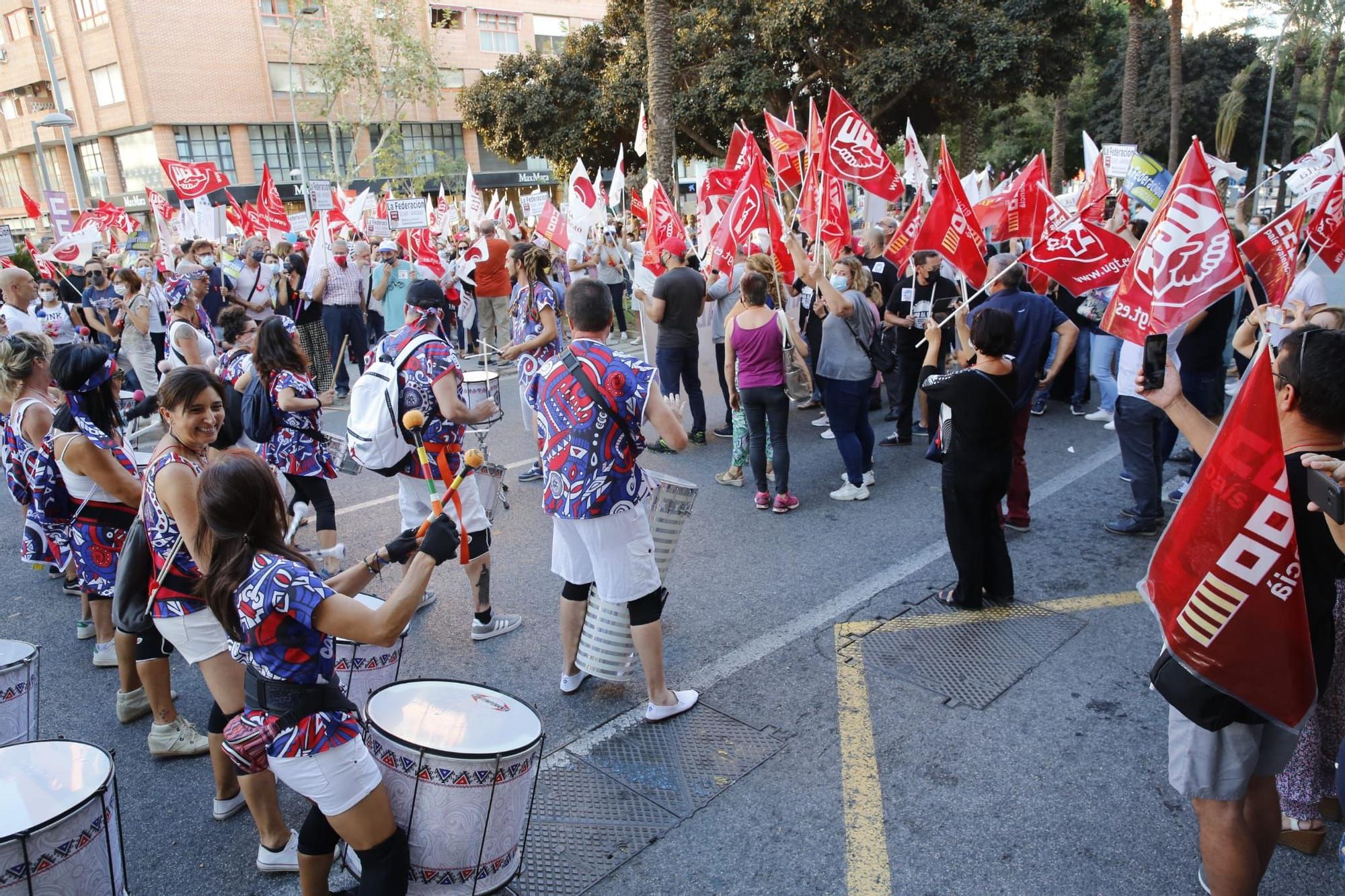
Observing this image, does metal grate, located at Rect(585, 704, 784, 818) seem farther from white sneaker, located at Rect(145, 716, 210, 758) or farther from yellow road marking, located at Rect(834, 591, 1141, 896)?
white sneaker, located at Rect(145, 716, 210, 758)

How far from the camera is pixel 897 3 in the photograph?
21.8 meters

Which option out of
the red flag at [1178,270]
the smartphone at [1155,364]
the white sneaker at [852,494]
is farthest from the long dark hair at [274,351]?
the smartphone at [1155,364]

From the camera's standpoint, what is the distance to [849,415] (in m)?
6.89

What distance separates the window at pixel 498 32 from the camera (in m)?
47.8

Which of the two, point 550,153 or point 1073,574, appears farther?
point 550,153

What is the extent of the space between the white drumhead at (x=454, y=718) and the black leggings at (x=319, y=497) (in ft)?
10.3

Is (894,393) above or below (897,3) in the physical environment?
below

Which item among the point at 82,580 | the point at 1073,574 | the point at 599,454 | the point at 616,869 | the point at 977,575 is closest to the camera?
the point at 616,869

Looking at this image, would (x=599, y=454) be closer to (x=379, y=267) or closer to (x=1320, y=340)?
(x=1320, y=340)

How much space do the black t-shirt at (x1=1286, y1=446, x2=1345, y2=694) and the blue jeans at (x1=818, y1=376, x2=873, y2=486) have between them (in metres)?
4.30

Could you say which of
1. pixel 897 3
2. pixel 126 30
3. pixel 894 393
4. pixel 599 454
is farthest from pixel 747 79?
pixel 126 30

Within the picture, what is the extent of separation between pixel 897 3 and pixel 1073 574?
67.1ft

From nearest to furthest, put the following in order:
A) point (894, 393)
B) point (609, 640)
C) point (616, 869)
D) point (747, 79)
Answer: point (616, 869)
point (609, 640)
point (894, 393)
point (747, 79)

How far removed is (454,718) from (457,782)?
0.27 metres
